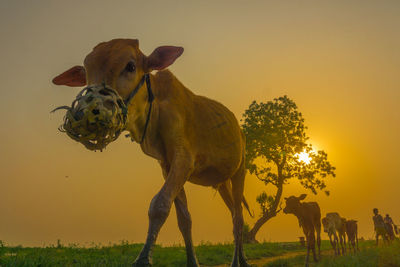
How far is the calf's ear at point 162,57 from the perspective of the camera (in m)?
4.88

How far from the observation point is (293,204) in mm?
12500

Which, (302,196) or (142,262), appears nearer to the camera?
(142,262)

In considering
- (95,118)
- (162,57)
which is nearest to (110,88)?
(95,118)

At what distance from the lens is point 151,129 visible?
17.0ft

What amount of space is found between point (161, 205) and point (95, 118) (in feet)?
3.96

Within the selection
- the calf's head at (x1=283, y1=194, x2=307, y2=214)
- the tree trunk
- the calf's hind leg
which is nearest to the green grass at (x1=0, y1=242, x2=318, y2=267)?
the calf's hind leg

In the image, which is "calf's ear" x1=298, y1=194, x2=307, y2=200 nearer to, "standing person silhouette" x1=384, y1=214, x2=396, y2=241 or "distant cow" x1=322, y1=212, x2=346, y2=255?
"distant cow" x1=322, y1=212, x2=346, y2=255

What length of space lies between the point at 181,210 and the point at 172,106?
1.56m

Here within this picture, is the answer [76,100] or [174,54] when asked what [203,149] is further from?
[76,100]

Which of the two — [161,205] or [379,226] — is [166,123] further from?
[379,226]

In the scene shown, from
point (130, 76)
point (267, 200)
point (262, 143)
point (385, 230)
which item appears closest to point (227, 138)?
point (130, 76)

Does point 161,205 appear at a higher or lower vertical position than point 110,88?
lower

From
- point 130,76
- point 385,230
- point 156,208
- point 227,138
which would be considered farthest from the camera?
point 385,230

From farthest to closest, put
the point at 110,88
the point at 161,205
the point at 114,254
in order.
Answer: the point at 114,254 → the point at 161,205 → the point at 110,88
